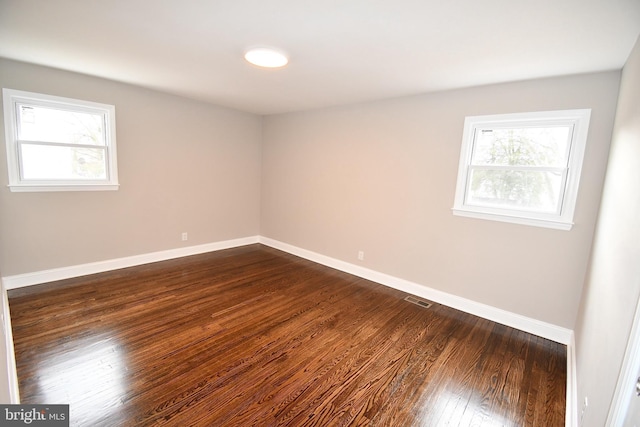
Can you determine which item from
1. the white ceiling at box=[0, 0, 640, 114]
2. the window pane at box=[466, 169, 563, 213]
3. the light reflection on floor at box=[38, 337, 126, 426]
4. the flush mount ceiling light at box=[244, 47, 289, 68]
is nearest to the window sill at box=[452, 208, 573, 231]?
the window pane at box=[466, 169, 563, 213]

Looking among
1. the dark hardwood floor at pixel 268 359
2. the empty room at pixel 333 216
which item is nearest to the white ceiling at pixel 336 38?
the empty room at pixel 333 216

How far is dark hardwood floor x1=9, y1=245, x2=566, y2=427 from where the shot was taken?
70.2 inches

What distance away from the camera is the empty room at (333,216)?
5.72 ft

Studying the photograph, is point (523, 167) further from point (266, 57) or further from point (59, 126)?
point (59, 126)

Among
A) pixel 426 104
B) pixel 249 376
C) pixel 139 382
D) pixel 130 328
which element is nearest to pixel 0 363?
pixel 139 382

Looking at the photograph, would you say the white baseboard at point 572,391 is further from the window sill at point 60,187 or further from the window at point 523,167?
the window sill at point 60,187

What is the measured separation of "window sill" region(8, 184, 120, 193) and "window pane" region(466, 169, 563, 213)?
4471mm

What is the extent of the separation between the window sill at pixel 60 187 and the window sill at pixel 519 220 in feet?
14.2

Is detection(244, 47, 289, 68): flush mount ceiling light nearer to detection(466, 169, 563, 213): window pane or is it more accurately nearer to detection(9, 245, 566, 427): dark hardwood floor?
detection(466, 169, 563, 213): window pane

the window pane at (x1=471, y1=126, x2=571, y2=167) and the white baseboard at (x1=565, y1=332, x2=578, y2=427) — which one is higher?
the window pane at (x1=471, y1=126, x2=571, y2=167)

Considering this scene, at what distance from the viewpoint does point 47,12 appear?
1.91 metres

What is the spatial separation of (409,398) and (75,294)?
11.6 ft

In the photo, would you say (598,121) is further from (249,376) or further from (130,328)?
(130,328)

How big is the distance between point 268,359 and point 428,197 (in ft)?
8.16
